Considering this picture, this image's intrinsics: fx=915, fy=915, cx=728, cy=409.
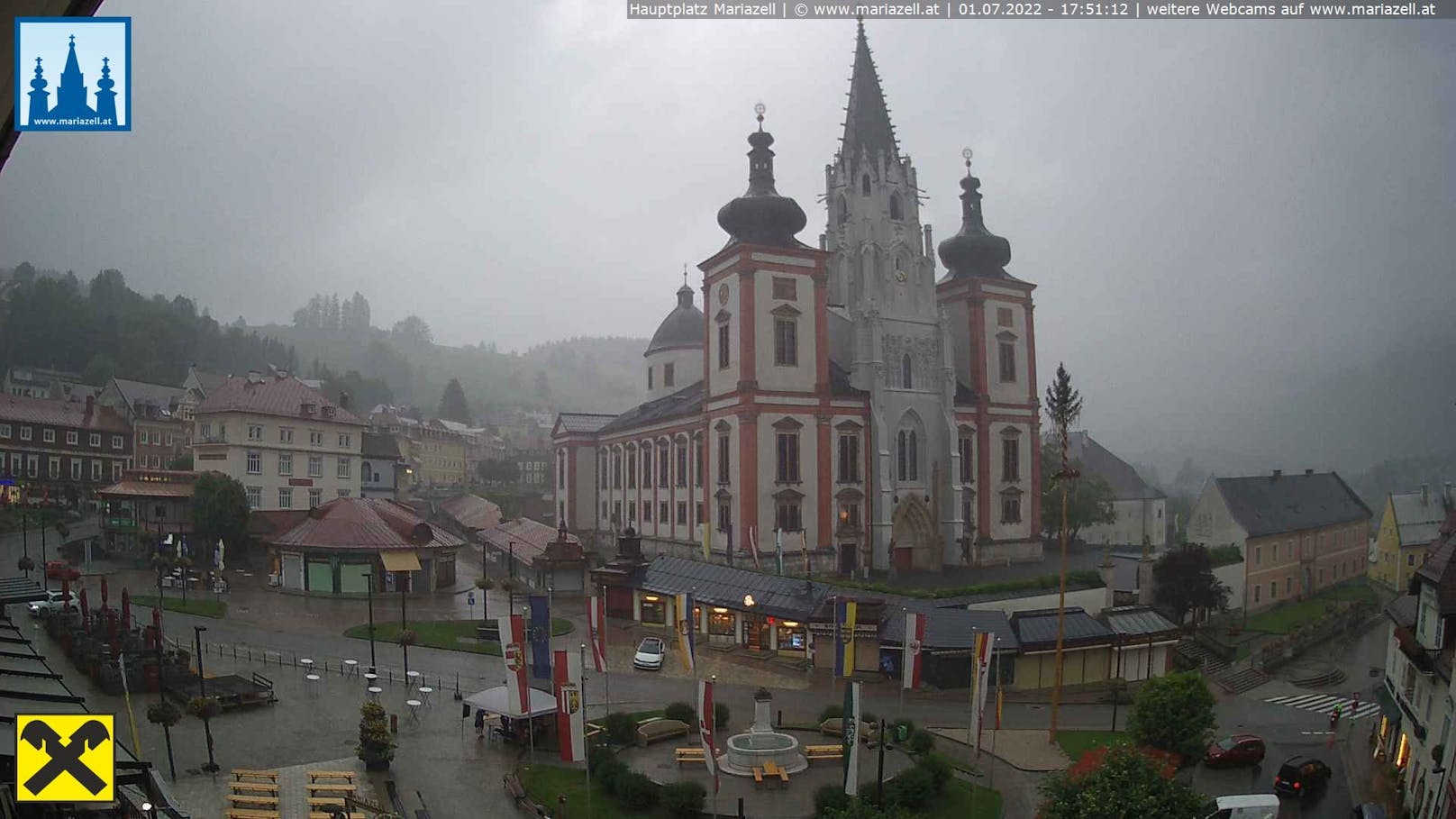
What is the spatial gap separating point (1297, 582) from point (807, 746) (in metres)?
25.7

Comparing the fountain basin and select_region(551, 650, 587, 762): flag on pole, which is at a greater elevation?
select_region(551, 650, 587, 762): flag on pole

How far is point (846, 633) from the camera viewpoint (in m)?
26.7

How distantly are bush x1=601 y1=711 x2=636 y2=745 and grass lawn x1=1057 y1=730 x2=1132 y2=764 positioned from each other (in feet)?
38.4

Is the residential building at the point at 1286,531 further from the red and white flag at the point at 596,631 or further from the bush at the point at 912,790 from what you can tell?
the red and white flag at the point at 596,631

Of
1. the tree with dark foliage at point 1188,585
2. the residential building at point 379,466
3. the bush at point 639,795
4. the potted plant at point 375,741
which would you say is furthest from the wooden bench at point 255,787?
the residential building at point 379,466

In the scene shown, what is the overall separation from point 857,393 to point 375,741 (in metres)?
32.8

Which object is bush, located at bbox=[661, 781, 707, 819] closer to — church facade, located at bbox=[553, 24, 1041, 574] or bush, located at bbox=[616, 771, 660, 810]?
bush, located at bbox=[616, 771, 660, 810]

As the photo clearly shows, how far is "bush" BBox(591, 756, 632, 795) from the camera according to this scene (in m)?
19.9

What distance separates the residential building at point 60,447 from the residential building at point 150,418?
89 cm

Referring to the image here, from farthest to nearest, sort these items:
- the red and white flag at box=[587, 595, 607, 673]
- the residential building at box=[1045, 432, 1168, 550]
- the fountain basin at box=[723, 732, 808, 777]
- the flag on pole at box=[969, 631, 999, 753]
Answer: the residential building at box=[1045, 432, 1168, 550], the red and white flag at box=[587, 595, 607, 673], the fountain basin at box=[723, 732, 808, 777], the flag on pole at box=[969, 631, 999, 753]

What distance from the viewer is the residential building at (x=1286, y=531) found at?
35.5m

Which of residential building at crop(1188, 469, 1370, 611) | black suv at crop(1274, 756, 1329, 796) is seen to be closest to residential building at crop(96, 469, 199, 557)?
black suv at crop(1274, 756, 1329, 796)

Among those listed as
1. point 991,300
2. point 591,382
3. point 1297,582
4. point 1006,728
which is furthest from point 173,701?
point 591,382

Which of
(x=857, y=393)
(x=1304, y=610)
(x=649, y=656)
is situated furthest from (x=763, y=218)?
(x=1304, y=610)
